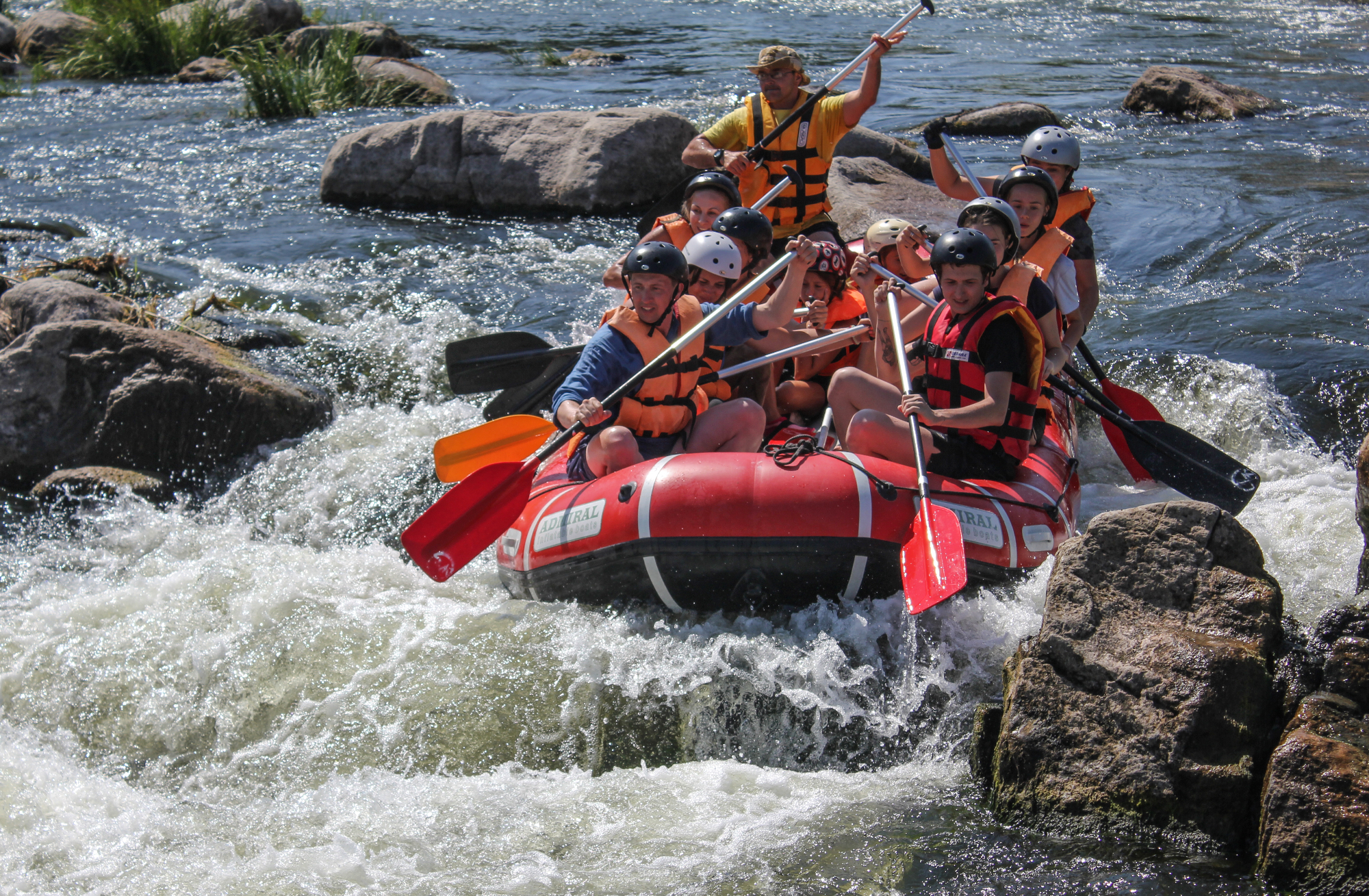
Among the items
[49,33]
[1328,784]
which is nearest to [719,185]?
[1328,784]

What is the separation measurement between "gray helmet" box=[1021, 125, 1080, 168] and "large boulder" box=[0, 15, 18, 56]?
58.3 feet

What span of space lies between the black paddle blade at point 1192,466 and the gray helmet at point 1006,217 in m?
1.25

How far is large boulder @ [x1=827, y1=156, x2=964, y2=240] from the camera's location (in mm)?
8375

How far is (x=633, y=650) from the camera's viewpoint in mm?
4141

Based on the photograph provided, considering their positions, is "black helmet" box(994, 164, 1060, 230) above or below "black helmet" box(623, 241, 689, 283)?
above

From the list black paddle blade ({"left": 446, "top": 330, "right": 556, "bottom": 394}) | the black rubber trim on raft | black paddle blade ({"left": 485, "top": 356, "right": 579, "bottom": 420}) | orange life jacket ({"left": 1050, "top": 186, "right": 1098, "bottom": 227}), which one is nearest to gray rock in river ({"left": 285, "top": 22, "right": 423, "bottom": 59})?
black paddle blade ({"left": 446, "top": 330, "right": 556, "bottom": 394})

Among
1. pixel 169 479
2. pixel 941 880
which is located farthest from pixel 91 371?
pixel 941 880

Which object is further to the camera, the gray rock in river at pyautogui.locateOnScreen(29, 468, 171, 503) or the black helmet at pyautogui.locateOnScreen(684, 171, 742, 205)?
the gray rock in river at pyautogui.locateOnScreen(29, 468, 171, 503)

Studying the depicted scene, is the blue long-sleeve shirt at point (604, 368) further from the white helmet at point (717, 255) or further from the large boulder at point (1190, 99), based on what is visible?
the large boulder at point (1190, 99)

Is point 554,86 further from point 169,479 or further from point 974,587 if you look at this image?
point 974,587

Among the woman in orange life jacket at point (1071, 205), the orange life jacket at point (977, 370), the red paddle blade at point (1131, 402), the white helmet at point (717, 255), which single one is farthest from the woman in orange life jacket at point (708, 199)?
the red paddle blade at point (1131, 402)

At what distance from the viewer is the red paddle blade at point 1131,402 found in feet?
18.4

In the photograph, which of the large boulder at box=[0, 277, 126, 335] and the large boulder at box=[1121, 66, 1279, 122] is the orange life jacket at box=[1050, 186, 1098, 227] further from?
the large boulder at box=[1121, 66, 1279, 122]

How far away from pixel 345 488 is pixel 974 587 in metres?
3.46
